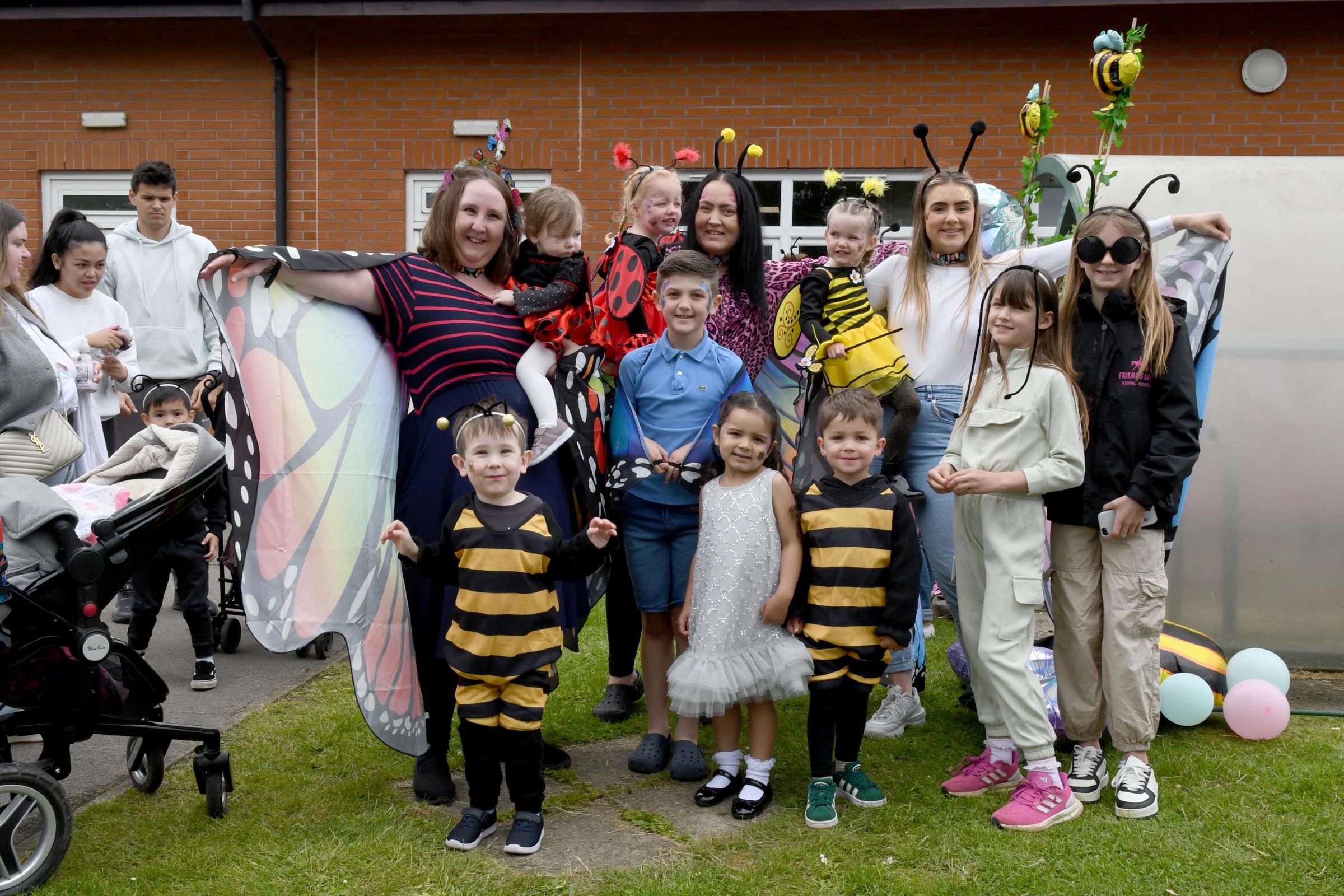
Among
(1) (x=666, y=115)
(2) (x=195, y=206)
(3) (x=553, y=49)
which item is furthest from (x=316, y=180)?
(1) (x=666, y=115)

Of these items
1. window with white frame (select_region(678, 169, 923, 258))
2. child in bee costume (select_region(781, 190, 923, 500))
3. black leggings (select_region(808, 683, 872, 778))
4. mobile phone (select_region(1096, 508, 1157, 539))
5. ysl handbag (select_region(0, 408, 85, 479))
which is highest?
window with white frame (select_region(678, 169, 923, 258))

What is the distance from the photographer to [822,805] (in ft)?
12.1

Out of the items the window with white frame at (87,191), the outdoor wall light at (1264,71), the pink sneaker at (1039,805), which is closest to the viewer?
the pink sneaker at (1039,805)

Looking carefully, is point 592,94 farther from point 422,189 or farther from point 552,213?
point 552,213

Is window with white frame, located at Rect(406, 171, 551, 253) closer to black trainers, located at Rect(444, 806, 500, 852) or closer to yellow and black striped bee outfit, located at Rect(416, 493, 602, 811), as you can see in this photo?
yellow and black striped bee outfit, located at Rect(416, 493, 602, 811)

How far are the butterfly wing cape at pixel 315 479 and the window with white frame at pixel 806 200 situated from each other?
20.0 feet

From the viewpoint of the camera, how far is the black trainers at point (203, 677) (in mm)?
5273

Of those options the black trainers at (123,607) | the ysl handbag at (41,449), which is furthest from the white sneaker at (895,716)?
the black trainers at (123,607)

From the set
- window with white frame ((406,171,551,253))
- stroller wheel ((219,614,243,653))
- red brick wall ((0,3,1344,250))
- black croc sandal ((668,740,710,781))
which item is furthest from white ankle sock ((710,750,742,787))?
window with white frame ((406,171,551,253))

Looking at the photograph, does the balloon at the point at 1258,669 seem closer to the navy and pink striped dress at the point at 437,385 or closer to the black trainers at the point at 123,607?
the navy and pink striped dress at the point at 437,385

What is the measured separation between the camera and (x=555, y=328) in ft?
12.7

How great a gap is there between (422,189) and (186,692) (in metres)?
5.73

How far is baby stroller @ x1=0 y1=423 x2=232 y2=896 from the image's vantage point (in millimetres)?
3207

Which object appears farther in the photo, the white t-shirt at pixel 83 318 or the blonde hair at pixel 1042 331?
the white t-shirt at pixel 83 318
